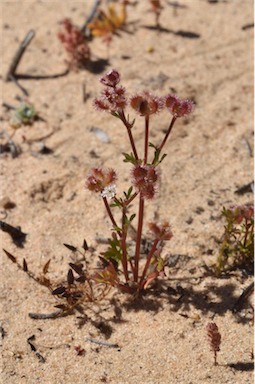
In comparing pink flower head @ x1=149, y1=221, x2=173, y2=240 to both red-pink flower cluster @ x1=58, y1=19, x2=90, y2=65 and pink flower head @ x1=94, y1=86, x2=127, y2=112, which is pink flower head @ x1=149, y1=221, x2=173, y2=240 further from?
red-pink flower cluster @ x1=58, y1=19, x2=90, y2=65

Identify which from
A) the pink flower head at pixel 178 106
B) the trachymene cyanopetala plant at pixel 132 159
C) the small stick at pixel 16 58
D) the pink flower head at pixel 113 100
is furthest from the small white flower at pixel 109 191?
the small stick at pixel 16 58

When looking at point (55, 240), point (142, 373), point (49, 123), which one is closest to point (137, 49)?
point (49, 123)

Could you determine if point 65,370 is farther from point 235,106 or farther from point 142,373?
point 235,106

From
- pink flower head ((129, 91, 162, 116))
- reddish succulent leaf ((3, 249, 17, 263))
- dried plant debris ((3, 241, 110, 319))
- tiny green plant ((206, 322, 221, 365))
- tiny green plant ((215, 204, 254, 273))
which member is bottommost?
tiny green plant ((206, 322, 221, 365))

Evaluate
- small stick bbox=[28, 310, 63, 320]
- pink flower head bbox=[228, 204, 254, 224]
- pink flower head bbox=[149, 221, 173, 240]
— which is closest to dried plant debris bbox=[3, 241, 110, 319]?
small stick bbox=[28, 310, 63, 320]

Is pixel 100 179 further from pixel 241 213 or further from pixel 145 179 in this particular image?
pixel 241 213

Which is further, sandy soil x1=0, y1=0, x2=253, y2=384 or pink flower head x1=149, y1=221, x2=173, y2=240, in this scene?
sandy soil x1=0, y1=0, x2=253, y2=384

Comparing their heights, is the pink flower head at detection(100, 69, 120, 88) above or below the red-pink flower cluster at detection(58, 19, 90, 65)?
below
